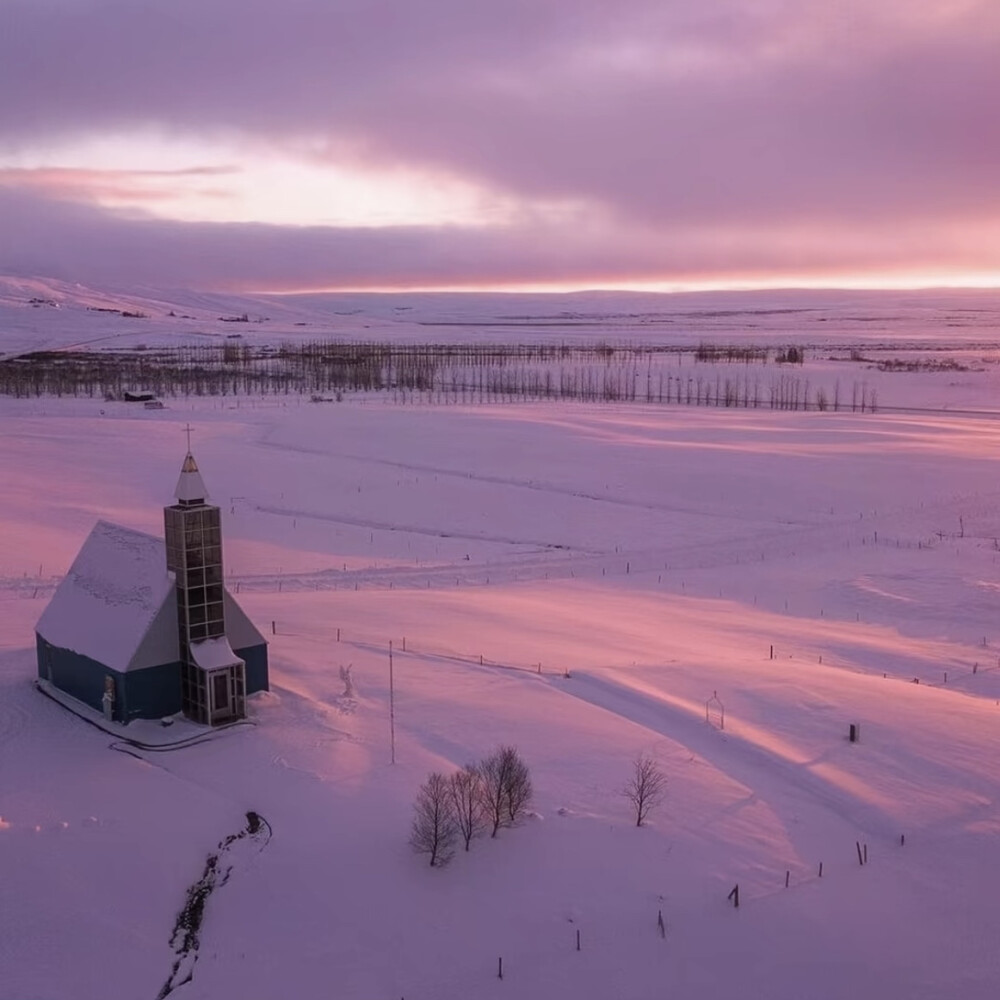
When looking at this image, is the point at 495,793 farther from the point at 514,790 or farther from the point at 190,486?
the point at 190,486

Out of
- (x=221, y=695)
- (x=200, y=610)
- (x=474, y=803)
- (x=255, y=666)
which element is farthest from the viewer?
(x=255, y=666)

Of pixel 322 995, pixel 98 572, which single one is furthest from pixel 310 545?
pixel 322 995

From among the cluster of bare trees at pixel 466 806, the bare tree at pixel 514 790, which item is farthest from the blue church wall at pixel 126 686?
the bare tree at pixel 514 790

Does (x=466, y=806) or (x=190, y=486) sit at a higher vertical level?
(x=190, y=486)

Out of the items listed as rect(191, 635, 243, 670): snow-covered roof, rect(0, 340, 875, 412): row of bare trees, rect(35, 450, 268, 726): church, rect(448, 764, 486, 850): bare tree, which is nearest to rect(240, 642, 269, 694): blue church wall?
rect(35, 450, 268, 726): church

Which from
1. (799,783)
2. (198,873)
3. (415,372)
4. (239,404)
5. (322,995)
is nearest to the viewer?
(322,995)

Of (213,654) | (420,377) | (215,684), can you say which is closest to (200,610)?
(213,654)

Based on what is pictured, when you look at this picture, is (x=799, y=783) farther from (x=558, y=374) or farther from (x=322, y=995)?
(x=558, y=374)

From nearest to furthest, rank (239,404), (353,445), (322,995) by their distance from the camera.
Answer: (322,995), (353,445), (239,404)

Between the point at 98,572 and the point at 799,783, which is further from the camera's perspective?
the point at 98,572
